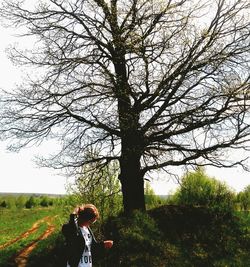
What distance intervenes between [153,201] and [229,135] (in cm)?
1561

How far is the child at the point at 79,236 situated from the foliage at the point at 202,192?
11.6m

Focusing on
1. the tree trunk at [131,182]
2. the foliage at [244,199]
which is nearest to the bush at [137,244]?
the tree trunk at [131,182]

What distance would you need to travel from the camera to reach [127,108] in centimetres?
1435

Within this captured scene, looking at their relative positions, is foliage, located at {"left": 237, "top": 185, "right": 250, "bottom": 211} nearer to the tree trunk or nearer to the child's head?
the tree trunk

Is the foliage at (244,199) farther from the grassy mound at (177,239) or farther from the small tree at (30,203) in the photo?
the small tree at (30,203)

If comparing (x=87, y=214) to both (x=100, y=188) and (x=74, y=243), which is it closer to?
(x=74, y=243)

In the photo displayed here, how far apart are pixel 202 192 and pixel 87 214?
618 inches

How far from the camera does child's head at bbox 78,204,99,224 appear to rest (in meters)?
6.60

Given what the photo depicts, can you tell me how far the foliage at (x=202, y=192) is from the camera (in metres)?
18.5

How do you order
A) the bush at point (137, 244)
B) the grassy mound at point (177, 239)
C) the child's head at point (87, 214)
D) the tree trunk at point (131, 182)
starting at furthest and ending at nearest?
the tree trunk at point (131, 182), the grassy mound at point (177, 239), the bush at point (137, 244), the child's head at point (87, 214)

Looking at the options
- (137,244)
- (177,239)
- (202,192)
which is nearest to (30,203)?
(202,192)

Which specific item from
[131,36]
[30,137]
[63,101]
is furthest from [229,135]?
[30,137]

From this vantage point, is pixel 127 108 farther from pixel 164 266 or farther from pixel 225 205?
pixel 225 205

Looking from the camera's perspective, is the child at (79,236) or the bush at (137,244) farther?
the bush at (137,244)
